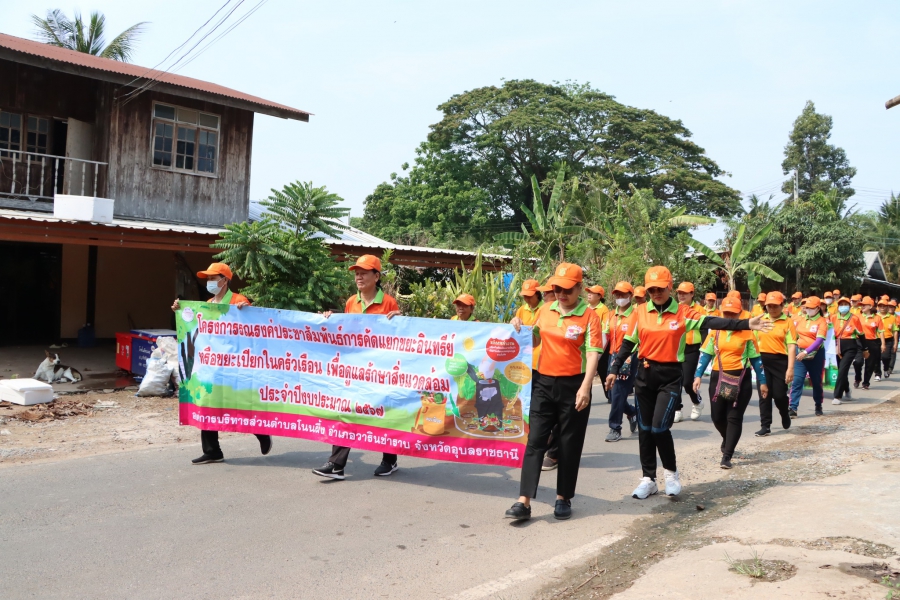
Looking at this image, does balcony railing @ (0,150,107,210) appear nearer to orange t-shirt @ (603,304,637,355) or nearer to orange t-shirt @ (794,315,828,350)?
orange t-shirt @ (603,304,637,355)

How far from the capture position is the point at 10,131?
53.4 ft

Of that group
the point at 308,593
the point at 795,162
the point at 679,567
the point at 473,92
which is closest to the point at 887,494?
the point at 679,567

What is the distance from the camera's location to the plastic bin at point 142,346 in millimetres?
12695

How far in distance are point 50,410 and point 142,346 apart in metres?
3.02

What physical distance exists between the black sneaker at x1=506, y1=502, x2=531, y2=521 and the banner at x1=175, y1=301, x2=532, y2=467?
0.50 metres

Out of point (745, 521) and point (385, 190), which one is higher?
point (385, 190)

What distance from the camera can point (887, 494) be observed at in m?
6.29

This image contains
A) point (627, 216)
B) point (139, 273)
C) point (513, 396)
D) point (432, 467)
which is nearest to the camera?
point (513, 396)

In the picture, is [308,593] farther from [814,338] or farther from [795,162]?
[795,162]

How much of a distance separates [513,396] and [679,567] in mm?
1941

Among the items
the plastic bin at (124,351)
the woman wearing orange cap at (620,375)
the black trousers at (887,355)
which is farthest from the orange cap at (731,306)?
the black trousers at (887,355)

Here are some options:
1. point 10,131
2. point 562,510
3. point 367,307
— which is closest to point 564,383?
point 562,510

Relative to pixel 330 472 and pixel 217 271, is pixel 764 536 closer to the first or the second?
pixel 330 472

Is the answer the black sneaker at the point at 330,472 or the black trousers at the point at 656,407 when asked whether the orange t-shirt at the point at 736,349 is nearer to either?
the black trousers at the point at 656,407
